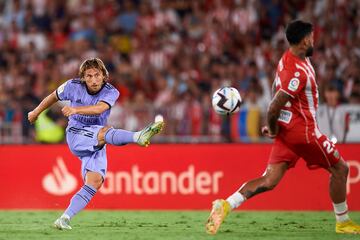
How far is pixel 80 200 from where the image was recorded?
10828 mm

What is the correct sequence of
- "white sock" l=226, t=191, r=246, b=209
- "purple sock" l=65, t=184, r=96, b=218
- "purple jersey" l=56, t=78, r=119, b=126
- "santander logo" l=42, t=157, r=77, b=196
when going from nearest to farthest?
1. "white sock" l=226, t=191, r=246, b=209
2. "purple sock" l=65, t=184, r=96, b=218
3. "purple jersey" l=56, t=78, r=119, b=126
4. "santander logo" l=42, t=157, r=77, b=196

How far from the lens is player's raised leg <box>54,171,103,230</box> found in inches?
426

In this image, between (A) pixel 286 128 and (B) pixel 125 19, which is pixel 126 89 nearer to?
(B) pixel 125 19

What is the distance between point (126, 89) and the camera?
19.7 metres

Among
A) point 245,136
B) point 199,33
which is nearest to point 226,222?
point 245,136

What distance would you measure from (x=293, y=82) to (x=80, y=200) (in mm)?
2885

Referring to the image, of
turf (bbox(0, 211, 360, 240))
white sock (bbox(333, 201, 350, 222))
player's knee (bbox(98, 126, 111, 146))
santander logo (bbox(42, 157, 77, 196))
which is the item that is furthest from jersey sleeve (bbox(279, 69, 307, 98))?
santander logo (bbox(42, 157, 77, 196))

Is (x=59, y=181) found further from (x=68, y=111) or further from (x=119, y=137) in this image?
(x=68, y=111)

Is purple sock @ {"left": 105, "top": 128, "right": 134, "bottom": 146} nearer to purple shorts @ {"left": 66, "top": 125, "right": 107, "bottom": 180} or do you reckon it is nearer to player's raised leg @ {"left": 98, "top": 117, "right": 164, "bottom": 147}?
player's raised leg @ {"left": 98, "top": 117, "right": 164, "bottom": 147}

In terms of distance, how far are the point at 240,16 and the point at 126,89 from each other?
3.16m

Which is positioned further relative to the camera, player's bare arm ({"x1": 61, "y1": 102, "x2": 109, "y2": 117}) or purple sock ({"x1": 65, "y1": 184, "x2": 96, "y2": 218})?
purple sock ({"x1": 65, "y1": 184, "x2": 96, "y2": 218})

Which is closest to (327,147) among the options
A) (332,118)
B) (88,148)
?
(88,148)

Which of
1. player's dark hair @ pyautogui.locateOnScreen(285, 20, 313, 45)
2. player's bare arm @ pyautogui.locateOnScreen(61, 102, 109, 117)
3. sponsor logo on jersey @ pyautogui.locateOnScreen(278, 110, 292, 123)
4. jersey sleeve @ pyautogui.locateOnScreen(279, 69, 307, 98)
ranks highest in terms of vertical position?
player's dark hair @ pyautogui.locateOnScreen(285, 20, 313, 45)

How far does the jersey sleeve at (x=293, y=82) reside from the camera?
9906 millimetres
